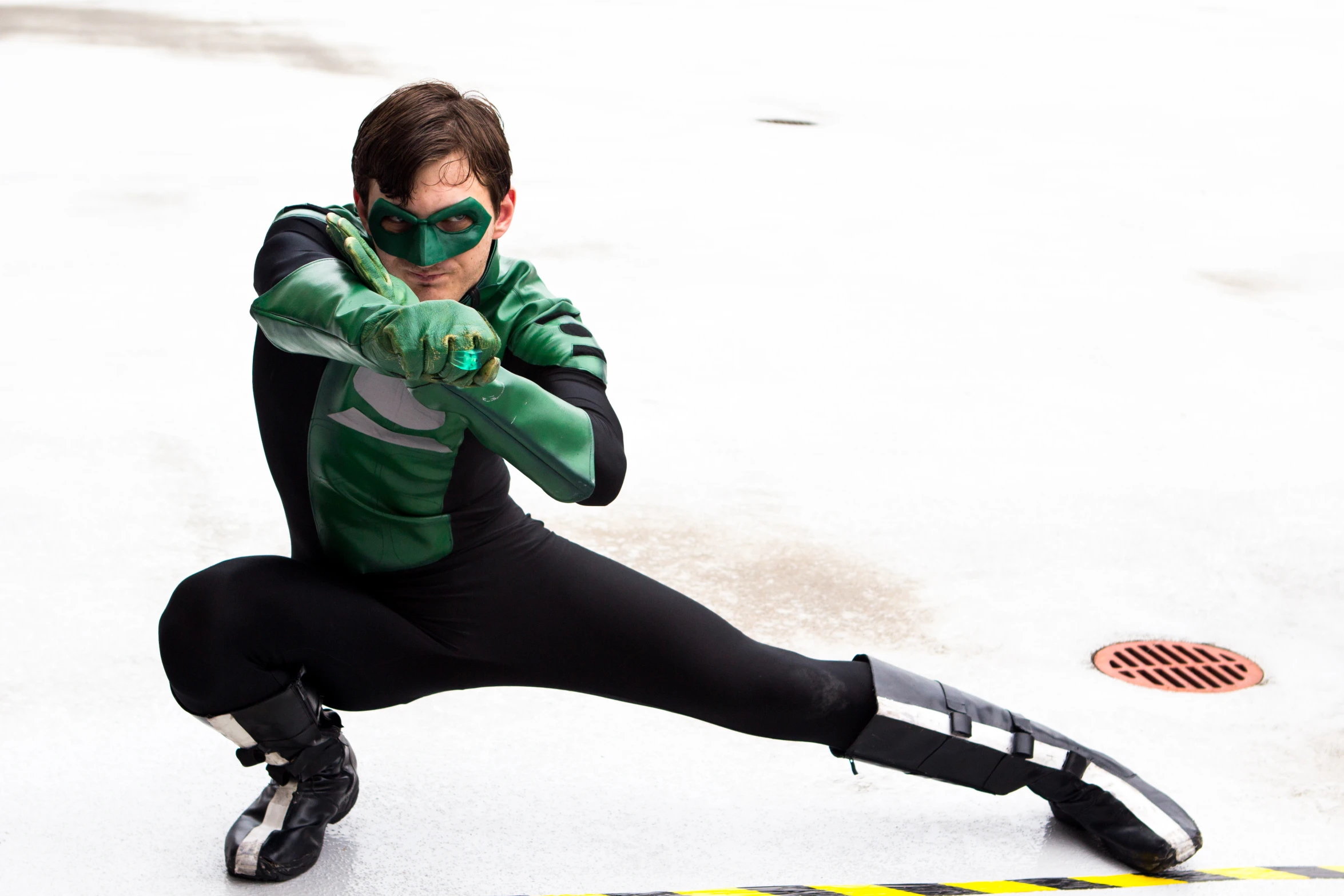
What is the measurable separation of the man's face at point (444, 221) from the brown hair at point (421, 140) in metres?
0.01

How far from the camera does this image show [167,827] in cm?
273

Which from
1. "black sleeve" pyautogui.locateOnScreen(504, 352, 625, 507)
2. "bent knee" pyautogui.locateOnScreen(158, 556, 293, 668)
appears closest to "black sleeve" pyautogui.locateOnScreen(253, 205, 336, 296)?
"black sleeve" pyautogui.locateOnScreen(504, 352, 625, 507)

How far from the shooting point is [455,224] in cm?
219

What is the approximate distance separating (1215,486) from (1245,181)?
4.79m

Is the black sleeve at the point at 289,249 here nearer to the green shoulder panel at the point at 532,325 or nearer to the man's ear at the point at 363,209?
the man's ear at the point at 363,209

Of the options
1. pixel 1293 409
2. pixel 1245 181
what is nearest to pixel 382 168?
pixel 1293 409

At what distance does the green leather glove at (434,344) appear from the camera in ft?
6.18

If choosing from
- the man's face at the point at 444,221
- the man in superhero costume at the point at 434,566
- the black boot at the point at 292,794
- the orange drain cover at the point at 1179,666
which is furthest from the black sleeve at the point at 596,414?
the orange drain cover at the point at 1179,666

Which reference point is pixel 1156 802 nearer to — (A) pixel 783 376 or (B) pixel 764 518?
(B) pixel 764 518

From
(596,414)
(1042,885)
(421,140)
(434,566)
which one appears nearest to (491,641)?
(434,566)

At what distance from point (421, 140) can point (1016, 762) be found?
1.50 meters

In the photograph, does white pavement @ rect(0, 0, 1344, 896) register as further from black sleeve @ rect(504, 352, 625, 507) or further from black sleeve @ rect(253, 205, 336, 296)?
black sleeve @ rect(253, 205, 336, 296)

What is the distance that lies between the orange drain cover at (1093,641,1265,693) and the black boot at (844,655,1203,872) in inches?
27.4

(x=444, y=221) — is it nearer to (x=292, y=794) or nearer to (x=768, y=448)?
(x=292, y=794)
